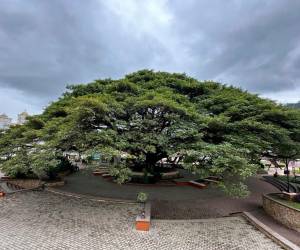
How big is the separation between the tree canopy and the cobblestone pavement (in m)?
1.67

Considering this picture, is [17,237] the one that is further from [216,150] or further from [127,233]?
[216,150]

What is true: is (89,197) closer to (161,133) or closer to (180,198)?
(180,198)

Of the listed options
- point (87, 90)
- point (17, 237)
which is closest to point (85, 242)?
point (17, 237)

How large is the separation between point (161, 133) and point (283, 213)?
20.4 feet

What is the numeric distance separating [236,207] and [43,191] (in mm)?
10444

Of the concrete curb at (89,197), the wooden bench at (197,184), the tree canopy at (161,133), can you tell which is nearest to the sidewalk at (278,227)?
the tree canopy at (161,133)

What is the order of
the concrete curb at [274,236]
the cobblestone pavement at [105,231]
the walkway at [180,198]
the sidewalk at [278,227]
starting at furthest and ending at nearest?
1. the walkway at [180,198]
2. the sidewalk at [278,227]
3. the concrete curb at [274,236]
4. the cobblestone pavement at [105,231]

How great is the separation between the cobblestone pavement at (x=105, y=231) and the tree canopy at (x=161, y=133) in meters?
1.67

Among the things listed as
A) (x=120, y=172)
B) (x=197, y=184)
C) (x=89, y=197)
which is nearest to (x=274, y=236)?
(x=120, y=172)

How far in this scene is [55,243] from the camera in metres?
6.63

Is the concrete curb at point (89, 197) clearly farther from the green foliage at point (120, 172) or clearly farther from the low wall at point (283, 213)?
the low wall at point (283, 213)

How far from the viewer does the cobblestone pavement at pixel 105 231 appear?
22.2ft

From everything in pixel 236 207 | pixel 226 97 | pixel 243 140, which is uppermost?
pixel 226 97

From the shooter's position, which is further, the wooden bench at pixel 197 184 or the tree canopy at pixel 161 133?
the wooden bench at pixel 197 184
